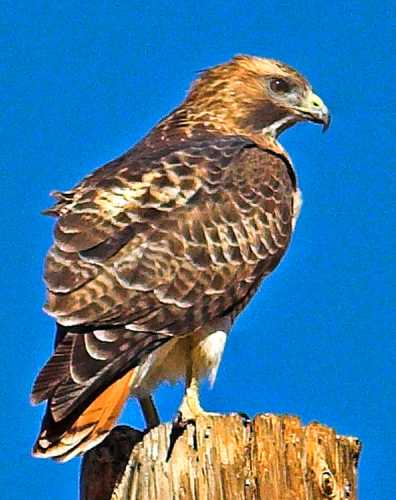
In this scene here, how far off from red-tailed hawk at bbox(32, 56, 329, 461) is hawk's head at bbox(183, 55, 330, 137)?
0.03m

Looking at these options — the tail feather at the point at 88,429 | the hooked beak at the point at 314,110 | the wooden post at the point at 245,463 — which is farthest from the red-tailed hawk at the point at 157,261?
the wooden post at the point at 245,463

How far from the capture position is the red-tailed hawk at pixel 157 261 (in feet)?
18.6

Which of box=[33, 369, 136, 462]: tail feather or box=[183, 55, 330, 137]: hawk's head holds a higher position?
box=[183, 55, 330, 137]: hawk's head

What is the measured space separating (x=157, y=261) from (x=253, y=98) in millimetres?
2228

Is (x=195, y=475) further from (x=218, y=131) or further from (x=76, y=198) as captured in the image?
(x=218, y=131)

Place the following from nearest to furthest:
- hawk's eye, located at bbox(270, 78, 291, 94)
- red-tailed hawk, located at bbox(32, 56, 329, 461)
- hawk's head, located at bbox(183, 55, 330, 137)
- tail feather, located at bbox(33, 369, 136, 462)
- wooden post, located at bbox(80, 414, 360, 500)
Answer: wooden post, located at bbox(80, 414, 360, 500), tail feather, located at bbox(33, 369, 136, 462), red-tailed hawk, located at bbox(32, 56, 329, 461), hawk's head, located at bbox(183, 55, 330, 137), hawk's eye, located at bbox(270, 78, 291, 94)

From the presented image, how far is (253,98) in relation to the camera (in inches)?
326

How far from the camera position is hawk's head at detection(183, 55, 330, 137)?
812cm

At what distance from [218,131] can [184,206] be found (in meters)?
1.33

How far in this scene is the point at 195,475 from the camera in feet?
15.2

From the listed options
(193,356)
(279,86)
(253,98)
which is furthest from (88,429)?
(279,86)

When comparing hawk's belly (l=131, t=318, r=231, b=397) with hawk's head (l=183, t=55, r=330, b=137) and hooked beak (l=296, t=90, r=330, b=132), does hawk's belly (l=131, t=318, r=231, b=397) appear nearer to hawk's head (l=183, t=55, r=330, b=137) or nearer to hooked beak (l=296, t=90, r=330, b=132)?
hawk's head (l=183, t=55, r=330, b=137)

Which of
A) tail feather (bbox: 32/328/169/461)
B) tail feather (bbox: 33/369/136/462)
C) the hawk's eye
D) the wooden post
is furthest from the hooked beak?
the wooden post

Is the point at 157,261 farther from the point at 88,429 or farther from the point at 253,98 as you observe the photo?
the point at 253,98
